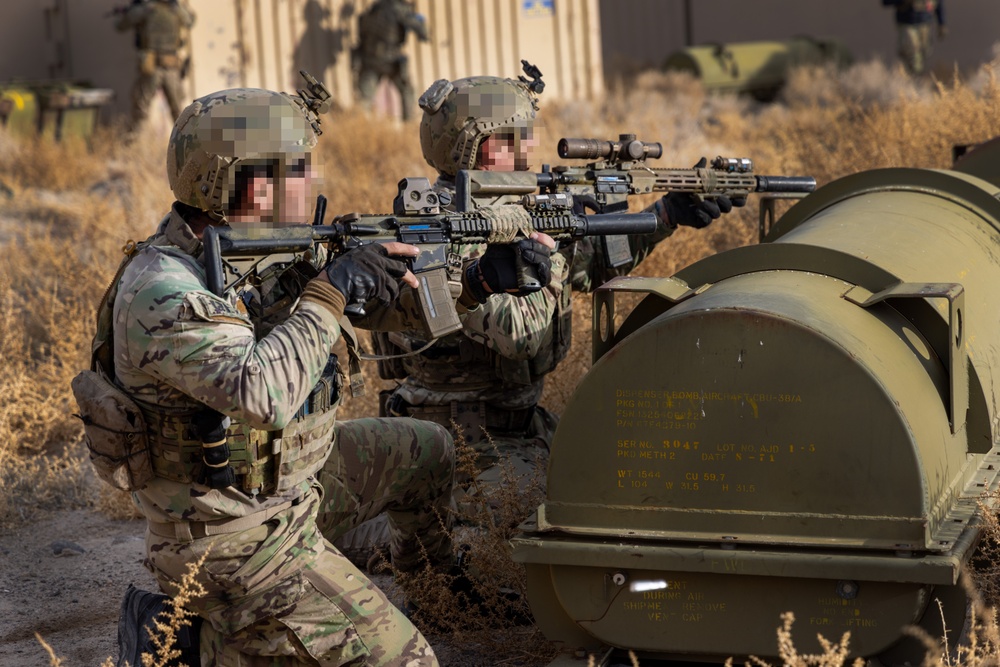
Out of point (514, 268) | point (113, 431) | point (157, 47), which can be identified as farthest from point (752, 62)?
point (113, 431)

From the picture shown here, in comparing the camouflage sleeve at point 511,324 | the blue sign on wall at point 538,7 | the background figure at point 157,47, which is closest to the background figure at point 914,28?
the blue sign on wall at point 538,7

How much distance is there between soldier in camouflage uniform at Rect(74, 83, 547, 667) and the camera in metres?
2.98

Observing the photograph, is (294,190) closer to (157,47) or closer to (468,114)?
(468,114)

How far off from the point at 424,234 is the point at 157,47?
36.3 ft

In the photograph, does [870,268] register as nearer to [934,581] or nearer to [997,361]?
[997,361]

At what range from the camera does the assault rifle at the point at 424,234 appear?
10.4 feet

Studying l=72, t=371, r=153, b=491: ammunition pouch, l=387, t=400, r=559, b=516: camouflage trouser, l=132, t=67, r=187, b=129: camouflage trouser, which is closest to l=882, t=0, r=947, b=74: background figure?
l=132, t=67, r=187, b=129: camouflage trouser

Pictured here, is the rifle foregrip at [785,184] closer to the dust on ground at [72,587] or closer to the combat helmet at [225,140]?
the dust on ground at [72,587]

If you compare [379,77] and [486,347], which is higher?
[379,77]

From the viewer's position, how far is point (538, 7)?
16984mm

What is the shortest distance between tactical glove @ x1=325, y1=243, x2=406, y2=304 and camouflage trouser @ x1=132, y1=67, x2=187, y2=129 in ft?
37.0

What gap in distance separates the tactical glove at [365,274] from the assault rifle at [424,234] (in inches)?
1.9

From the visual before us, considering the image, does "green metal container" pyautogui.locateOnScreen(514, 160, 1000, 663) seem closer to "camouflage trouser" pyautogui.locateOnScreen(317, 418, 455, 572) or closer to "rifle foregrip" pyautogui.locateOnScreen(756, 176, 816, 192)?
"camouflage trouser" pyautogui.locateOnScreen(317, 418, 455, 572)

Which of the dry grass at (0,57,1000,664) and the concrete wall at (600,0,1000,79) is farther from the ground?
the concrete wall at (600,0,1000,79)
